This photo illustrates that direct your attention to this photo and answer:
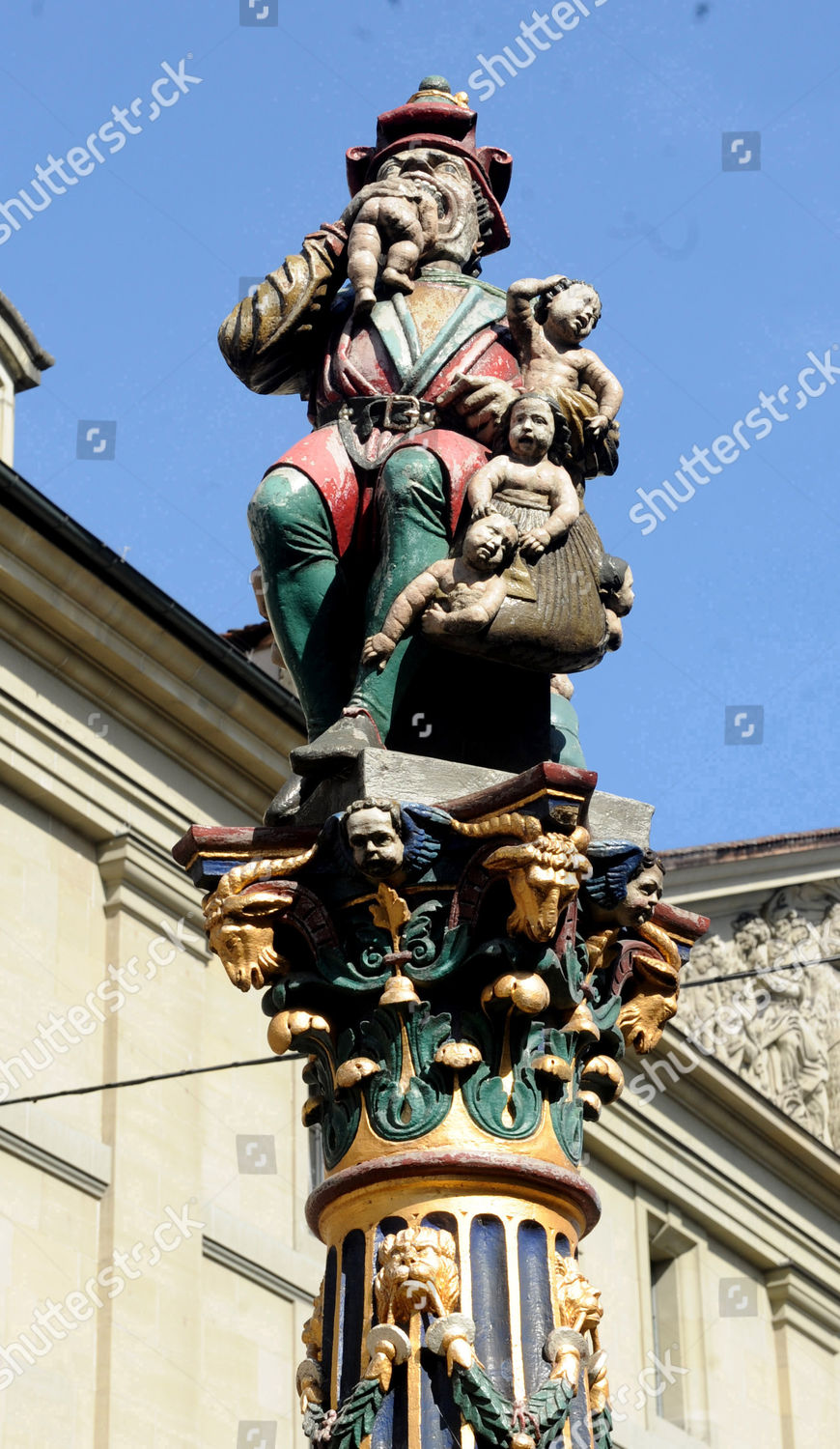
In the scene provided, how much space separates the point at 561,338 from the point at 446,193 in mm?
691

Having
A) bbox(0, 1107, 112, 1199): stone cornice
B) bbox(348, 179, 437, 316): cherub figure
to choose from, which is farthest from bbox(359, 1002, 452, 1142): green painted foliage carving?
bbox(0, 1107, 112, 1199): stone cornice

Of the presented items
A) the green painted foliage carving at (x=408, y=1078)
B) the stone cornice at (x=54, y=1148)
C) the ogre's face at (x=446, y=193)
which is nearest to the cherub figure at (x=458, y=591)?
the green painted foliage carving at (x=408, y=1078)

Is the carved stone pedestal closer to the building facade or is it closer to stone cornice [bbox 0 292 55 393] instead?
the building facade

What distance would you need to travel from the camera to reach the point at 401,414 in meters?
6.48

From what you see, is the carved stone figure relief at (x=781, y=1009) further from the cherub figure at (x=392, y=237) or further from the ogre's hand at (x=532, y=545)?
the ogre's hand at (x=532, y=545)

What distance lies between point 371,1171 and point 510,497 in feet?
5.44

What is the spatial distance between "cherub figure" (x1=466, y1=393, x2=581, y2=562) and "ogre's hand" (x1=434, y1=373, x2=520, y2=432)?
0.21ft

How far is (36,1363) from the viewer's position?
15.6 metres

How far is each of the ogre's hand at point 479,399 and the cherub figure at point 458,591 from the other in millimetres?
412

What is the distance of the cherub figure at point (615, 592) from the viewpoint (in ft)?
21.0

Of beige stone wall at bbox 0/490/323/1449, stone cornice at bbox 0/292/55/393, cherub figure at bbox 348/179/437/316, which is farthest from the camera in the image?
stone cornice at bbox 0/292/55/393

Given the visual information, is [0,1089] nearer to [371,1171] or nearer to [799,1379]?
[371,1171]

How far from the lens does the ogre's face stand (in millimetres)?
7004

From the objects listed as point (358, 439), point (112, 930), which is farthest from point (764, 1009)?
point (358, 439)
